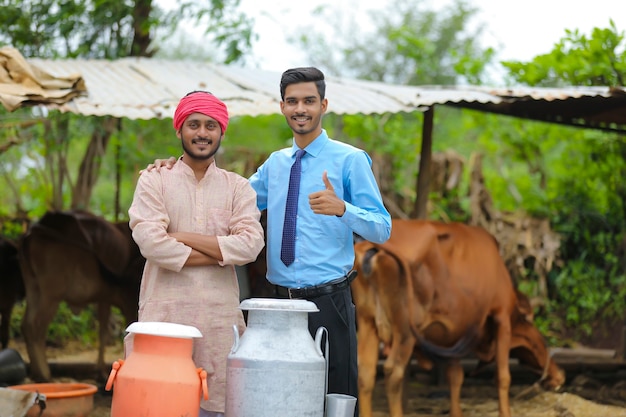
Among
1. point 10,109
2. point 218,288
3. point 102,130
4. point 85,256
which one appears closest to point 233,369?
point 218,288

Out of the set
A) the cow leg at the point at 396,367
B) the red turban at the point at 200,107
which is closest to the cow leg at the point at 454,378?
the cow leg at the point at 396,367

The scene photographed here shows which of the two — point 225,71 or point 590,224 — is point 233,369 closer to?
point 225,71

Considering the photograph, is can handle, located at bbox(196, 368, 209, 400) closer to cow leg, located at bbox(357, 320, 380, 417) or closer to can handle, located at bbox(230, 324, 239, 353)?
can handle, located at bbox(230, 324, 239, 353)

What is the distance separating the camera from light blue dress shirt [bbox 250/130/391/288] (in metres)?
4.07

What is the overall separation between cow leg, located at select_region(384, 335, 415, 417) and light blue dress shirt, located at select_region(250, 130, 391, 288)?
2.53 metres

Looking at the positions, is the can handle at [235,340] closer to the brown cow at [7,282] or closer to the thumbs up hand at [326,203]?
the thumbs up hand at [326,203]

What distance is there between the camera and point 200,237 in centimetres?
373

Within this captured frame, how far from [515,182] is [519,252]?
4.68 metres

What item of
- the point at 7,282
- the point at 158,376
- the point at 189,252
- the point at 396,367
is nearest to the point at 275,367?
the point at 158,376

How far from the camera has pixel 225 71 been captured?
855 centimetres

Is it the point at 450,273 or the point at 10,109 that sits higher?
the point at 10,109

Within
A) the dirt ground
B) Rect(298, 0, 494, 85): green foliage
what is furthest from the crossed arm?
Rect(298, 0, 494, 85): green foliage

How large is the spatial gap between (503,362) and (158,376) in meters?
4.30

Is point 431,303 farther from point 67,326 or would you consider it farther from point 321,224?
point 67,326
